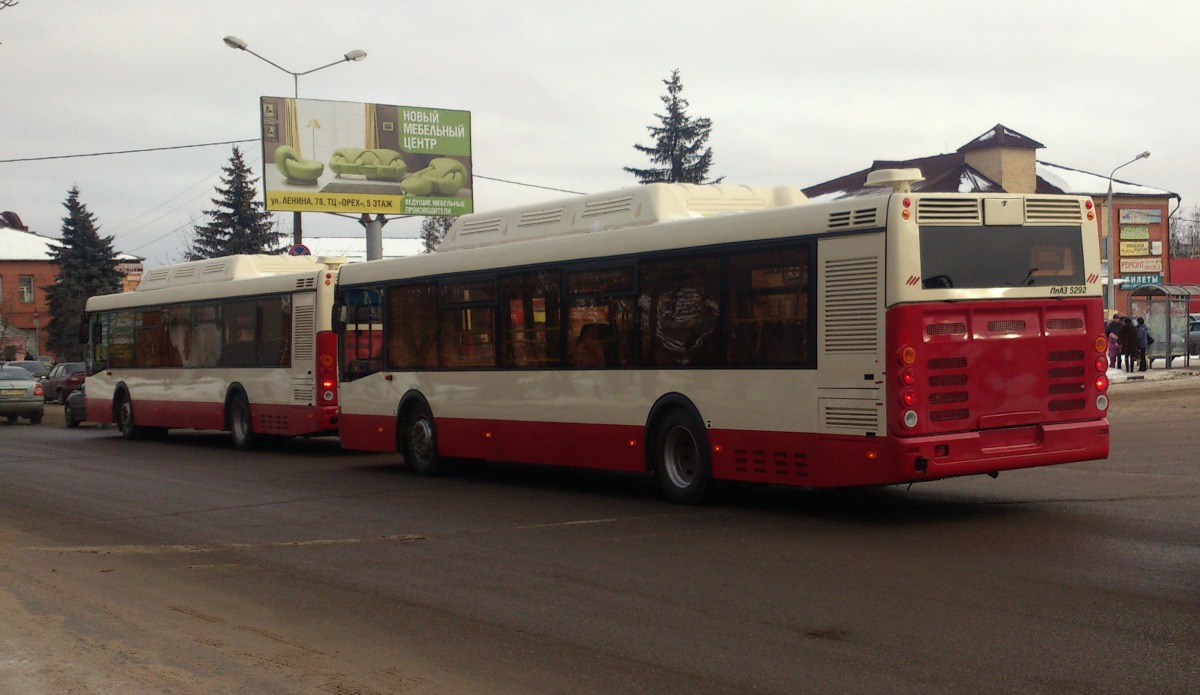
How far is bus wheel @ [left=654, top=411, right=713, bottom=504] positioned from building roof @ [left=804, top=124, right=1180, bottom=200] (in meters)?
52.3

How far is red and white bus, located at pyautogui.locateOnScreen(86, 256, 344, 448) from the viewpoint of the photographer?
21.5 meters

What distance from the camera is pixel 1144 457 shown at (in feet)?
52.6

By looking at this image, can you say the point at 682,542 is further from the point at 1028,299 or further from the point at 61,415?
the point at 61,415

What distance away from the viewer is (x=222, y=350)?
23.9 meters

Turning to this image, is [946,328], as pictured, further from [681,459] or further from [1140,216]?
[1140,216]

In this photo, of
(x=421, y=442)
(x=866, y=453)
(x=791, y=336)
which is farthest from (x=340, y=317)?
(x=866, y=453)

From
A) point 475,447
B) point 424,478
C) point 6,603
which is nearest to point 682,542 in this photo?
point 6,603

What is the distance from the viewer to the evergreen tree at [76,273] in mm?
79188

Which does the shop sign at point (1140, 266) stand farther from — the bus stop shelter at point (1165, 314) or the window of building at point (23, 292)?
the window of building at point (23, 292)

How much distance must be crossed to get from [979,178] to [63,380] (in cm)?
4561

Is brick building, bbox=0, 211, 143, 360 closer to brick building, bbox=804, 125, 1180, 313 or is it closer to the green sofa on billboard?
brick building, bbox=804, 125, 1180, 313

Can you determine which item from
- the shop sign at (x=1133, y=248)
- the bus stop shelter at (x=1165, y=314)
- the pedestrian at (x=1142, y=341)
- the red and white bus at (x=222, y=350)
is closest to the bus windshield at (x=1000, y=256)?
the red and white bus at (x=222, y=350)

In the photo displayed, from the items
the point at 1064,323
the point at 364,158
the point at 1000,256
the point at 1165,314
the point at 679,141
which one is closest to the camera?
the point at 1000,256

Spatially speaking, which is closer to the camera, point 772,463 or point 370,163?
point 772,463
